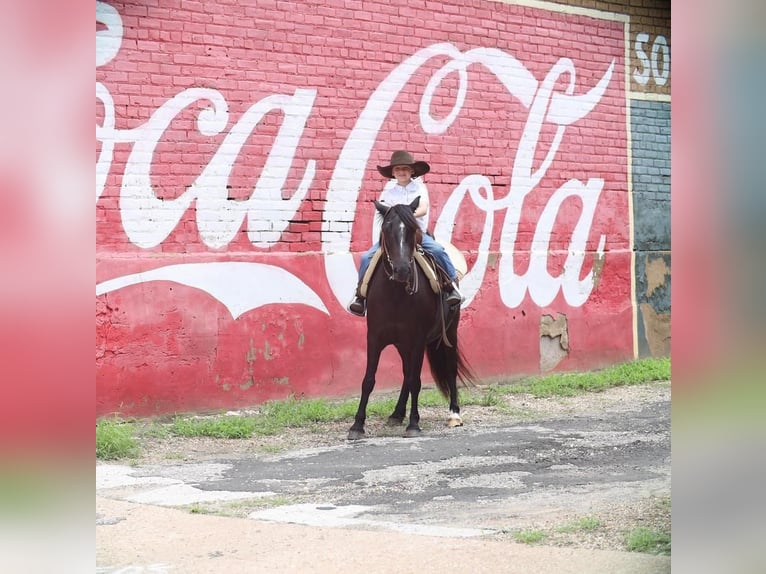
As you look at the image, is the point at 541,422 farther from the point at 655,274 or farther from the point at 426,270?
the point at 655,274

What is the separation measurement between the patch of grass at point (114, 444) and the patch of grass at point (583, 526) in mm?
4388

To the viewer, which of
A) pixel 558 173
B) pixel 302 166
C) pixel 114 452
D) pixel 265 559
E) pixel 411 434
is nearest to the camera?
pixel 265 559

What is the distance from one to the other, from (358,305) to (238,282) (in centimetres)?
154

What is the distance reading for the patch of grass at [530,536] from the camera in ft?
19.2

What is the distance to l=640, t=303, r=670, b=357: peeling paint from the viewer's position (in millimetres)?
15297

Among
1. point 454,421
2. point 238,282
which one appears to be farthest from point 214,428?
point 454,421

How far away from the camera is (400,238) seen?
9773 millimetres

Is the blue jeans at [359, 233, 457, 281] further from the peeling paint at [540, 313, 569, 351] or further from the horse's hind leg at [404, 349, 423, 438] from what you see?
the peeling paint at [540, 313, 569, 351]

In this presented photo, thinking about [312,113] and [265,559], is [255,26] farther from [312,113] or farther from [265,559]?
[265,559]

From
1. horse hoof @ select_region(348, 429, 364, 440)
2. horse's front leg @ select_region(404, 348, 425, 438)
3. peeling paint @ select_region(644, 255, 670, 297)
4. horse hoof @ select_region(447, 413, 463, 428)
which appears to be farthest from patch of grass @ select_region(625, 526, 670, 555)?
peeling paint @ select_region(644, 255, 670, 297)

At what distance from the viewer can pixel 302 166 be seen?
39.3 ft
